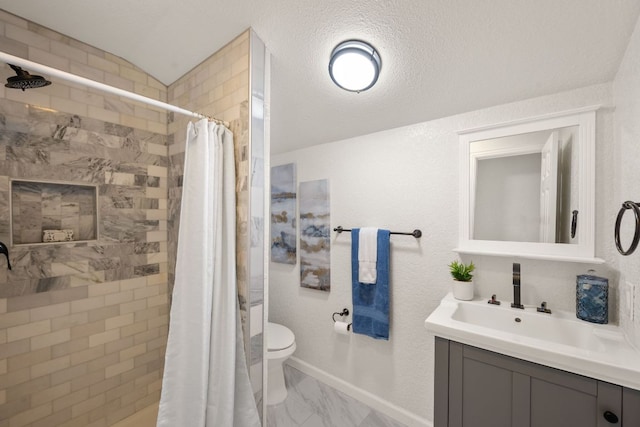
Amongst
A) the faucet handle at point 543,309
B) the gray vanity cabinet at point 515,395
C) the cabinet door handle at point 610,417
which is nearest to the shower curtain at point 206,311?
the gray vanity cabinet at point 515,395

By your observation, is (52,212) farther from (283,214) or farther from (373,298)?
(373,298)

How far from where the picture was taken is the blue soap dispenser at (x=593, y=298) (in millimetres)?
1252

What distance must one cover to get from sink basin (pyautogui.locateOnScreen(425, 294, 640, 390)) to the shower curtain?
96 centimetres

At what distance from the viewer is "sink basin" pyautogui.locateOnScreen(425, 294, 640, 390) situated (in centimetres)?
98

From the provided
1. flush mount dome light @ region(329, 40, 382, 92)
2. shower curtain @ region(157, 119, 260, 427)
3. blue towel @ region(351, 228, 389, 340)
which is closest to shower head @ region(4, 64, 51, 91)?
shower curtain @ region(157, 119, 260, 427)

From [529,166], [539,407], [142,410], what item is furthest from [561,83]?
[142,410]

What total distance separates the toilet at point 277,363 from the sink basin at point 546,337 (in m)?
1.18

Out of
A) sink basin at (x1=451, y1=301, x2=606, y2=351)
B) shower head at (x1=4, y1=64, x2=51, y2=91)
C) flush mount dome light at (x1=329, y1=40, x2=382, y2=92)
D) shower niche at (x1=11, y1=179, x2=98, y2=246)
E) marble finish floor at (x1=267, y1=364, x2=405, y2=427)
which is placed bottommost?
marble finish floor at (x1=267, y1=364, x2=405, y2=427)

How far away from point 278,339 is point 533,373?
1650 mm

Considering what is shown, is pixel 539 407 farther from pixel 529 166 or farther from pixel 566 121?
pixel 566 121

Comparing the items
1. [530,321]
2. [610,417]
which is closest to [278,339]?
[530,321]

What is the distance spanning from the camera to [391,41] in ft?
4.30

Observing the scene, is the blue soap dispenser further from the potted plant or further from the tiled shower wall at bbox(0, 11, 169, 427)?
the tiled shower wall at bbox(0, 11, 169, 427)

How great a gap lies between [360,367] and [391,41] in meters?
2.20
